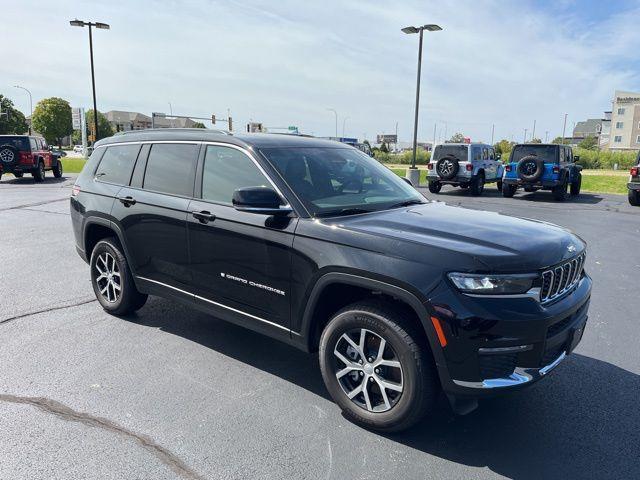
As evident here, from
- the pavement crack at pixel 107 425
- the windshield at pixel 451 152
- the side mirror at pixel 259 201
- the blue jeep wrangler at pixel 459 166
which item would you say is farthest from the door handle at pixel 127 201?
the windshield at pixel 451 152

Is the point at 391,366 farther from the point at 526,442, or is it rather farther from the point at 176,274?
the point at 176,274

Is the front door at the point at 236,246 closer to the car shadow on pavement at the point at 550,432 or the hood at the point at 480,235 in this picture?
the hood at the point at 480,235

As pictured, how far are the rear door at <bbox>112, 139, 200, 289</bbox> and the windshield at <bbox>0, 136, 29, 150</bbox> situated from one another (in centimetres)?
1880

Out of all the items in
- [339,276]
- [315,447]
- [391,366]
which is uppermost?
[339,276]

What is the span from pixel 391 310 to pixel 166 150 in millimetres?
2588

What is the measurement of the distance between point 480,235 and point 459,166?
53.6 feet

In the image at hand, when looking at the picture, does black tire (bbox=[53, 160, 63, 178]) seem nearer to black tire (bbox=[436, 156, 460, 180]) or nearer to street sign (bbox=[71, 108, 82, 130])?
street sign (bbox=[71, 108, 82, 130])

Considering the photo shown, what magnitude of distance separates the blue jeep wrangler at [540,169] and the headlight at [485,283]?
15.7 metres

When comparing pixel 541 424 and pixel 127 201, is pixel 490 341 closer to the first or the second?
pixel 541 424

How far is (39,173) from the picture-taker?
21047 millimetres

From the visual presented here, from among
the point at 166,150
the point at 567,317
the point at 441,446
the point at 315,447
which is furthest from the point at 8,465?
the point at 567,317

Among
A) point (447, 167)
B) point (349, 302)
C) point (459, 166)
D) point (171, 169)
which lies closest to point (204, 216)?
point (171, 169)

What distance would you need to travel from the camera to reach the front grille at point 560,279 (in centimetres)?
285

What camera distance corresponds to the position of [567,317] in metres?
2.97
